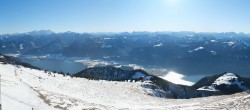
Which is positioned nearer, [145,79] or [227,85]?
[145,79]

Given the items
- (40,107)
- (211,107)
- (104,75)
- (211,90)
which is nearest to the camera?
(40,107)

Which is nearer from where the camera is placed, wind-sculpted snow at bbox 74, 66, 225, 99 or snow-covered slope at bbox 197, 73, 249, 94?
wind-sculpted snow at bbox 74, 66, 225, 99

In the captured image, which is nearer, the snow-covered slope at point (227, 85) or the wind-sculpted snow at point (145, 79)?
the wind-sculpted snow at point (145, 79)

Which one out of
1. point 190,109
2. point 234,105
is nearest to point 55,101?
point 190,109

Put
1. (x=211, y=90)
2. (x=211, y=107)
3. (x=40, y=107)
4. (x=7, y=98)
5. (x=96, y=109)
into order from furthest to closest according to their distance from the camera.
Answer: (x=211, y=90) → (x=211, y=107) → (x=96, y=109) → (x=40, y=107) → (x=7, y=98)

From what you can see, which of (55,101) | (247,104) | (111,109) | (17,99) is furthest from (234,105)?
(17,99)

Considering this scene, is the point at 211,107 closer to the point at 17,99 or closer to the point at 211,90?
the point at 17,99

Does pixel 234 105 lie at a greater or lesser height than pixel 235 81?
greater

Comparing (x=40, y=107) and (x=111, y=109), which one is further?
(x=111, y=109)

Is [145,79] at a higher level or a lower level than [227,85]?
higher

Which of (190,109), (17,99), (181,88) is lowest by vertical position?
(181,88)
